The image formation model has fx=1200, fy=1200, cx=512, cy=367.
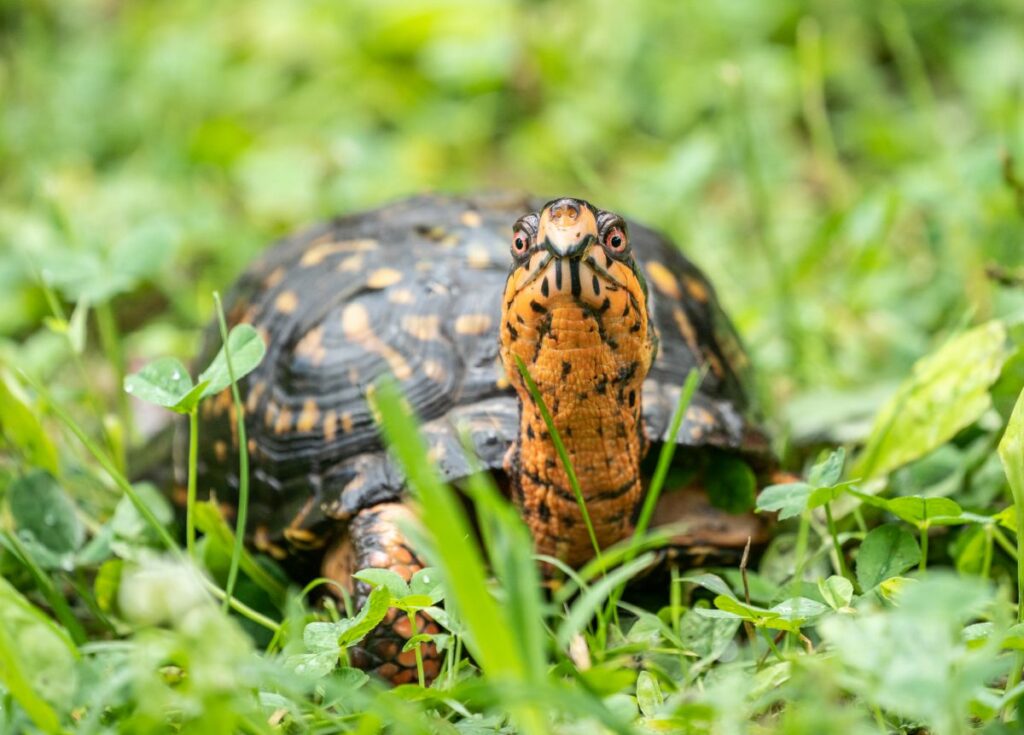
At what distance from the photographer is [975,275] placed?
263 cm

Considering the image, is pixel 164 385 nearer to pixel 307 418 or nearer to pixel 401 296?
pixel 307 418

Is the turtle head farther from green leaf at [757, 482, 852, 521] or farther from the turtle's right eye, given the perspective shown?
green leaf at [757, 482, 852, 521]

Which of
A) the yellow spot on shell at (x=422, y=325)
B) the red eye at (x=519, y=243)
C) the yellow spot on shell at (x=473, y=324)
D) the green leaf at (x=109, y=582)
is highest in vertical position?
the red eye at (x=519, y=243)

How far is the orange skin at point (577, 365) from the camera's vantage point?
1486 mm

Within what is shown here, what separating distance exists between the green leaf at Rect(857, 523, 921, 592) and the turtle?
0.32 m

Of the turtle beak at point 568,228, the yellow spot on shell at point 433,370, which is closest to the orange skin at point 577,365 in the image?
the turtle beak at point 568,228

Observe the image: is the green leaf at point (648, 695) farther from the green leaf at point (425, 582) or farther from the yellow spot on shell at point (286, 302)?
the yellow spot on shell at point (286, 302)

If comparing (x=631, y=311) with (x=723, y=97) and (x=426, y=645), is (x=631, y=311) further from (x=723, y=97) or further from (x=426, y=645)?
(x=723, y=97)

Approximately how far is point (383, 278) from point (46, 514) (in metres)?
0.67

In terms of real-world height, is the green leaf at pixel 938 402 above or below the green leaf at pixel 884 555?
above

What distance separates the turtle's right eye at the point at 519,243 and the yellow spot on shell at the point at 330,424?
1.82 ft

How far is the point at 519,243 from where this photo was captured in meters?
1.53

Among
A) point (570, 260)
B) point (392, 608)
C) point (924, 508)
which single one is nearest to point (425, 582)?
point (392, 608)

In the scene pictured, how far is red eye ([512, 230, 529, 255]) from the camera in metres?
1.52
